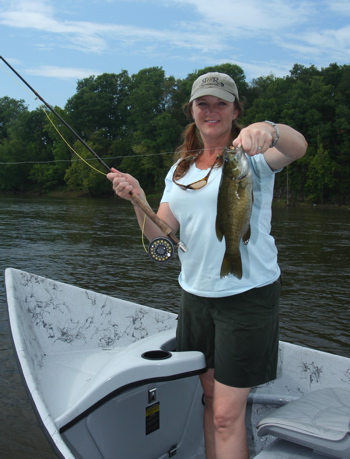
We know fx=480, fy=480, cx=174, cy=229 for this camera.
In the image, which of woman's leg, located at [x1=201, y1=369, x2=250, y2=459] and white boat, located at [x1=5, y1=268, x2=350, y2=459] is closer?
woman's leg, located at [x1=201, y1=369, x2=250, y2=459]

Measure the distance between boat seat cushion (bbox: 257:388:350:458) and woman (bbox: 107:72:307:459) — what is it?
26 centimetres

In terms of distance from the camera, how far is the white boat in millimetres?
2758

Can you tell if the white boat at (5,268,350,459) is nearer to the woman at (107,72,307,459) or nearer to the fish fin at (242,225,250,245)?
the woman at (107,72,307,459)

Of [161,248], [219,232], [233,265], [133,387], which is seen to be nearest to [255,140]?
[219,232]

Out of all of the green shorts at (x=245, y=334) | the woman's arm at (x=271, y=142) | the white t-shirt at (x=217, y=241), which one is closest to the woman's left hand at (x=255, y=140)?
the woman's arm at (x=271, y=142)

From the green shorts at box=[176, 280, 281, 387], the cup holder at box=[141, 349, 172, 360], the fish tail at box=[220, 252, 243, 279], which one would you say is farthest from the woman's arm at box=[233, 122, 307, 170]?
the cup holder at box=[141, 349, 172, 360]

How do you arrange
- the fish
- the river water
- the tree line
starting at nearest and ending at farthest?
the fish, the river water, the tree line

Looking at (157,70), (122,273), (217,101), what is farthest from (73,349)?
(157,70)

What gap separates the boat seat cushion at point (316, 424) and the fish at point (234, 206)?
38.7 inches

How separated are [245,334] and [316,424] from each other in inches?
29.0

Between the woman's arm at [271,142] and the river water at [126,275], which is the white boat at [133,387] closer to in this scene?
the woman's arm at [271,142]

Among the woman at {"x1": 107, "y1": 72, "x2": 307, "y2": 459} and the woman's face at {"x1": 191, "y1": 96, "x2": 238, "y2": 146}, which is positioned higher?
the woman's face at {"x1": 191, "y1": 96, "x2": 238, "y2": 146}

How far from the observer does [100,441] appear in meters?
2.97

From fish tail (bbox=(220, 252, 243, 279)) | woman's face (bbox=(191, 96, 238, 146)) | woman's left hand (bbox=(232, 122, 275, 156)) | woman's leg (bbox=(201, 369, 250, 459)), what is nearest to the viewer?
woman's left hand (bbox=(232, 122, 275, 156))
